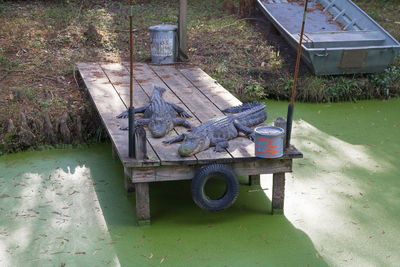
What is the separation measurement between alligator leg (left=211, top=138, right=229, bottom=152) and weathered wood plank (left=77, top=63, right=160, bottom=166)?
1.53ft

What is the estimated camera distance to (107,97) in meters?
5.00

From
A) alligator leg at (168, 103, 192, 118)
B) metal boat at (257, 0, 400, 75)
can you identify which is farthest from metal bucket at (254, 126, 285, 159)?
metal boat at (257, 0, 400, 75)

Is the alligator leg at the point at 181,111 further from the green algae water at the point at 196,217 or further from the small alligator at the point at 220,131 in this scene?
the green algae water at the point at 196,217

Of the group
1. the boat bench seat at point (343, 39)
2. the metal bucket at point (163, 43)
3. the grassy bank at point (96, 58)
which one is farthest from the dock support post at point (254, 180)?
the boat bench seat at point (343, 39)

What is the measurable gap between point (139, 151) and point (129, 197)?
74 centimetres

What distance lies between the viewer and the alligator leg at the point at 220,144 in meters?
3.66

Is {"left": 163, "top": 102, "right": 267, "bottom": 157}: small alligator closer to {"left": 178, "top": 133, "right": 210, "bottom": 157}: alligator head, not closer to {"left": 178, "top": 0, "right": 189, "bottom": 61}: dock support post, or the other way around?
→ {"left": 178, "top": 133, "right": 210, "bottom": 157}: alligator head

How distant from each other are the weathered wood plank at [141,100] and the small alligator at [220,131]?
7 centimetres

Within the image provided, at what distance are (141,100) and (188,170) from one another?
1.63m

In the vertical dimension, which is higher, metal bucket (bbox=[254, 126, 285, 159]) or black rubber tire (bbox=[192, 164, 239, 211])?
metal bucket (bbox=[254, 126, 285, 159])

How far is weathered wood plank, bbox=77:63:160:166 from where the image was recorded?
3500 millimetres

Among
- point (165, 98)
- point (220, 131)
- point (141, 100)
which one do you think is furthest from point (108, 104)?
point (220, 131)

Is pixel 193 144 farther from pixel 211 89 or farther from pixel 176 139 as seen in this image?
pixel 211 89

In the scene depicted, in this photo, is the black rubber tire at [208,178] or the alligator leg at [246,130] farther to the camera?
the alligator leg at [246,130]
